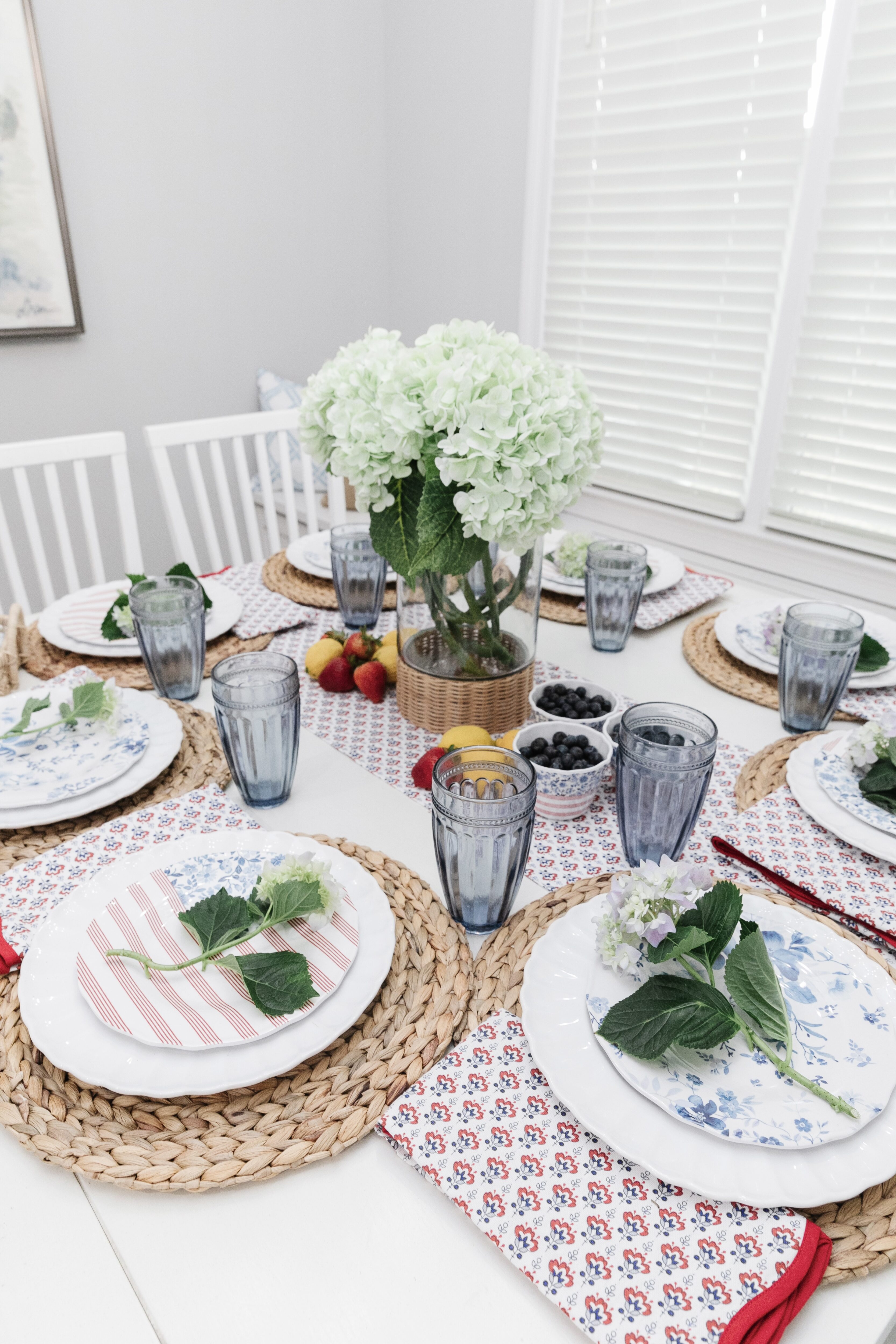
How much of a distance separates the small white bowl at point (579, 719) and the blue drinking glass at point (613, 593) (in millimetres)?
189

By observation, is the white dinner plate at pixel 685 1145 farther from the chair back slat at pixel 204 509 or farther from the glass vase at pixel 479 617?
the chair back slat at pixel 204 509

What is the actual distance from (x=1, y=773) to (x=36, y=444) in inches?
37.2

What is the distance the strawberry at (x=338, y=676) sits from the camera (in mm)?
1153

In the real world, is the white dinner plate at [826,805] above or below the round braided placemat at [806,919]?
above

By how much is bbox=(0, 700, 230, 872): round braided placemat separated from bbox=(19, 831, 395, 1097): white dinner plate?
0.15 m

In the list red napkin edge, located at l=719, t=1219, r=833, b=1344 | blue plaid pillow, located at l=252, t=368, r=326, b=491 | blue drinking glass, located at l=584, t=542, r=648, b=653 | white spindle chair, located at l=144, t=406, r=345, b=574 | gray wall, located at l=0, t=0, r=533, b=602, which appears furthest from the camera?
blue plaid pillow, located at l=252, t=368, r=326, b=491

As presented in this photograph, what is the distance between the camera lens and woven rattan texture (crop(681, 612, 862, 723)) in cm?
117

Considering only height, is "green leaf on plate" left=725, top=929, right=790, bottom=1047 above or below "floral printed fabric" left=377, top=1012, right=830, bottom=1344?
above

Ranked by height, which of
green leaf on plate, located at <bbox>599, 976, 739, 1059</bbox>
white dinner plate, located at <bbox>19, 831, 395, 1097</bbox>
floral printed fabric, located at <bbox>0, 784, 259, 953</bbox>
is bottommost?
floral printed fabric, located at <bbox>0, 784, 259, 953</bbox>

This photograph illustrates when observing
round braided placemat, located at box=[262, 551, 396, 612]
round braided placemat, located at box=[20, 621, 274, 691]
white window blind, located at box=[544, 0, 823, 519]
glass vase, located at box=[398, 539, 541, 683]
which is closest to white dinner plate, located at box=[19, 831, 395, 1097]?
glass vase, located at box=[398, 539, 541, 683]

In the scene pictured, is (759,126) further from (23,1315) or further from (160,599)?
(23,1315)

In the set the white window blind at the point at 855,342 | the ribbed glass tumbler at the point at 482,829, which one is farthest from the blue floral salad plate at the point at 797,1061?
the white window blind at the point at 855,342

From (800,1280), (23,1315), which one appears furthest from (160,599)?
(800,1280)

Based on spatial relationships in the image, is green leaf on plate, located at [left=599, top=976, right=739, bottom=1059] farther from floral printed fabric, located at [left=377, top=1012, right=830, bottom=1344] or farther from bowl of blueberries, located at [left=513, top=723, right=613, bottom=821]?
bowl of blueberries, located at [left=513, top=723, right=613, bottom=821]
